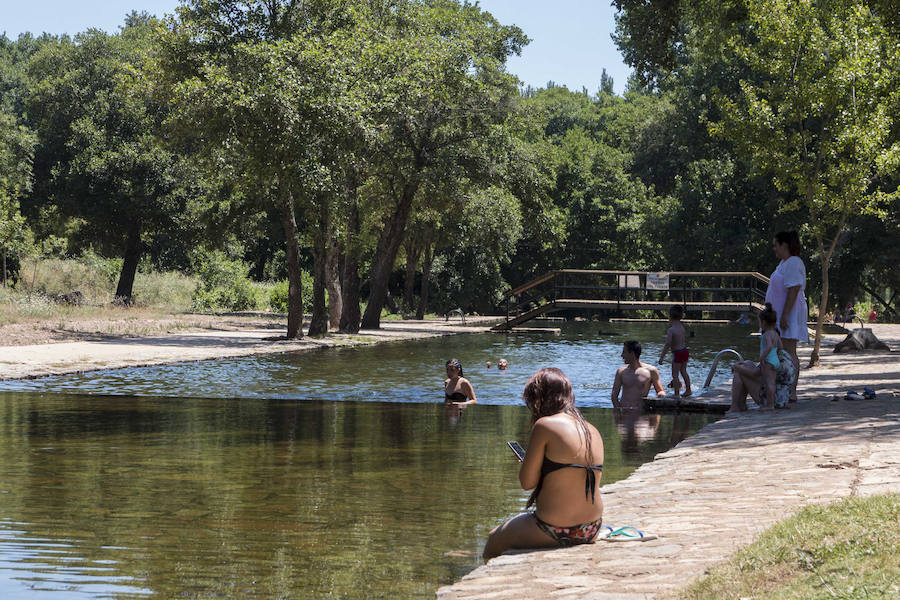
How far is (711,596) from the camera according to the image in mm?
4703

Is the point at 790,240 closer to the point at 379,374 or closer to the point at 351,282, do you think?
the point at 379,374

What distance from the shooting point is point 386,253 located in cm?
4275

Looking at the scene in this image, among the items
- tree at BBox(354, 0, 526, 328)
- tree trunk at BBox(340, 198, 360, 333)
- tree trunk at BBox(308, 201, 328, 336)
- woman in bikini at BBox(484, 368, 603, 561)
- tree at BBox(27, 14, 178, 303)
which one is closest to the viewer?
woman in bikini at BBox(484, 368, 603, 561)

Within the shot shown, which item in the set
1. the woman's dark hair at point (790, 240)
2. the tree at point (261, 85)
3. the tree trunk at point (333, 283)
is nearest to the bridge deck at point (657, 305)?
the tree trunk at point (333, 283)

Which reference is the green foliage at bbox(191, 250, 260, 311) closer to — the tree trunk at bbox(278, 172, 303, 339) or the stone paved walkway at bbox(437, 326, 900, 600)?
the tree trunk at bbox(278, 172, 303, 339)

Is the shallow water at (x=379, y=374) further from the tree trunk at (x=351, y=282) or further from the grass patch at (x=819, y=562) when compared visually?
the grass patch at (x=819, y=562)

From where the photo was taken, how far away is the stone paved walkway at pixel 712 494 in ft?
18.3

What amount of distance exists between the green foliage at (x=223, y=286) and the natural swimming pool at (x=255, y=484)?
3508cm

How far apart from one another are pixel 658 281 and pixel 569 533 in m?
35.9

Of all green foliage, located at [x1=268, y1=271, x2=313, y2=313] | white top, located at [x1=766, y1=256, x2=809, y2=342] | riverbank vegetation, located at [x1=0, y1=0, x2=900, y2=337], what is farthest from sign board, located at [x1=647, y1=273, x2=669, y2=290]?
white top, located at [x1=766, y1=256, x2=809, y2=342]

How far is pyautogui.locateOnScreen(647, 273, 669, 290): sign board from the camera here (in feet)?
133

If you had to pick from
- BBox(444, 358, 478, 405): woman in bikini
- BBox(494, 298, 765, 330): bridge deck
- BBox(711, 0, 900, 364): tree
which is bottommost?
BBox(444, 358, 478, 405): woman in bikini

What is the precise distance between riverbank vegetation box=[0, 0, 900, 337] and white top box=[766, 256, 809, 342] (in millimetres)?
8044

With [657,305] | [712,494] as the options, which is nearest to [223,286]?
[657,305]
